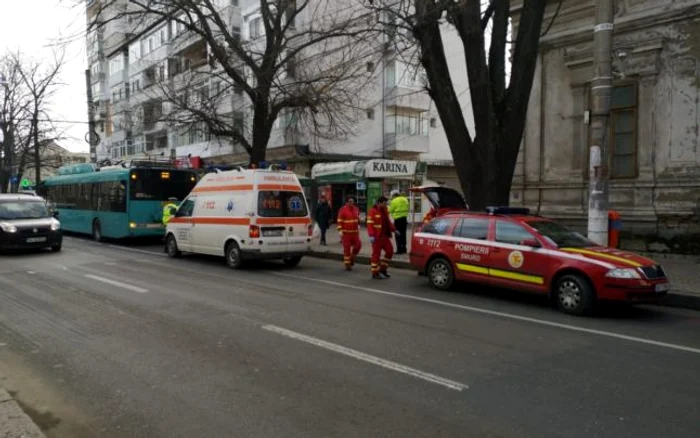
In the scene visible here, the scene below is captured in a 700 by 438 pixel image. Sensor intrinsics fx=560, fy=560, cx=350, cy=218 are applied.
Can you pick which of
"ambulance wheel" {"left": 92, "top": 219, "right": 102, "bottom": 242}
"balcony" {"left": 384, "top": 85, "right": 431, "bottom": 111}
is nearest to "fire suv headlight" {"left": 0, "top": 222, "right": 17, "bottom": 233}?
"ambulance wheel" {"left": 92, "top": 219, "right": 102, "bottom": 242}

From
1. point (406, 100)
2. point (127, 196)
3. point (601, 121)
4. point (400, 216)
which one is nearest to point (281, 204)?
point (400, 216)

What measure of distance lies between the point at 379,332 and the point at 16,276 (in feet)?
28.9

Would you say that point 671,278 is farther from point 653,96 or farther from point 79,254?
point 79,254

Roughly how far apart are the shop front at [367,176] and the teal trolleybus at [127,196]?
874 cm

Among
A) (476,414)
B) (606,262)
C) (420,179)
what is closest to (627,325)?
(606,262)

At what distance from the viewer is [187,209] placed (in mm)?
14859

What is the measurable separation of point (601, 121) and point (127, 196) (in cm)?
1483

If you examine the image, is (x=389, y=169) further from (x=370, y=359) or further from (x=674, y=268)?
(x=370, y=359)

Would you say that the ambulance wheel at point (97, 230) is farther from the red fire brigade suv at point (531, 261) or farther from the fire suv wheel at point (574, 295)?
the fire suv wheel at point (574, 295)

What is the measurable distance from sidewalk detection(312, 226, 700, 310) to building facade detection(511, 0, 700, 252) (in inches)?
29.8

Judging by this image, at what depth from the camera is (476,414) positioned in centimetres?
435

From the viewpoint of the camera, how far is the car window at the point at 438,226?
10.4 meters

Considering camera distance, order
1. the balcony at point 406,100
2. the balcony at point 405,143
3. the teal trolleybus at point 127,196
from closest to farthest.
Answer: the teal trolleybus at point 127,196, the balcony at point 406,100, the balcony at point 405,143

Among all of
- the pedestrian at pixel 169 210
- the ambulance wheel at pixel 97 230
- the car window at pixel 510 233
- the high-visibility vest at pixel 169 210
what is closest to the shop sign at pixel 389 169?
the pedestrian at pixel 169 210
